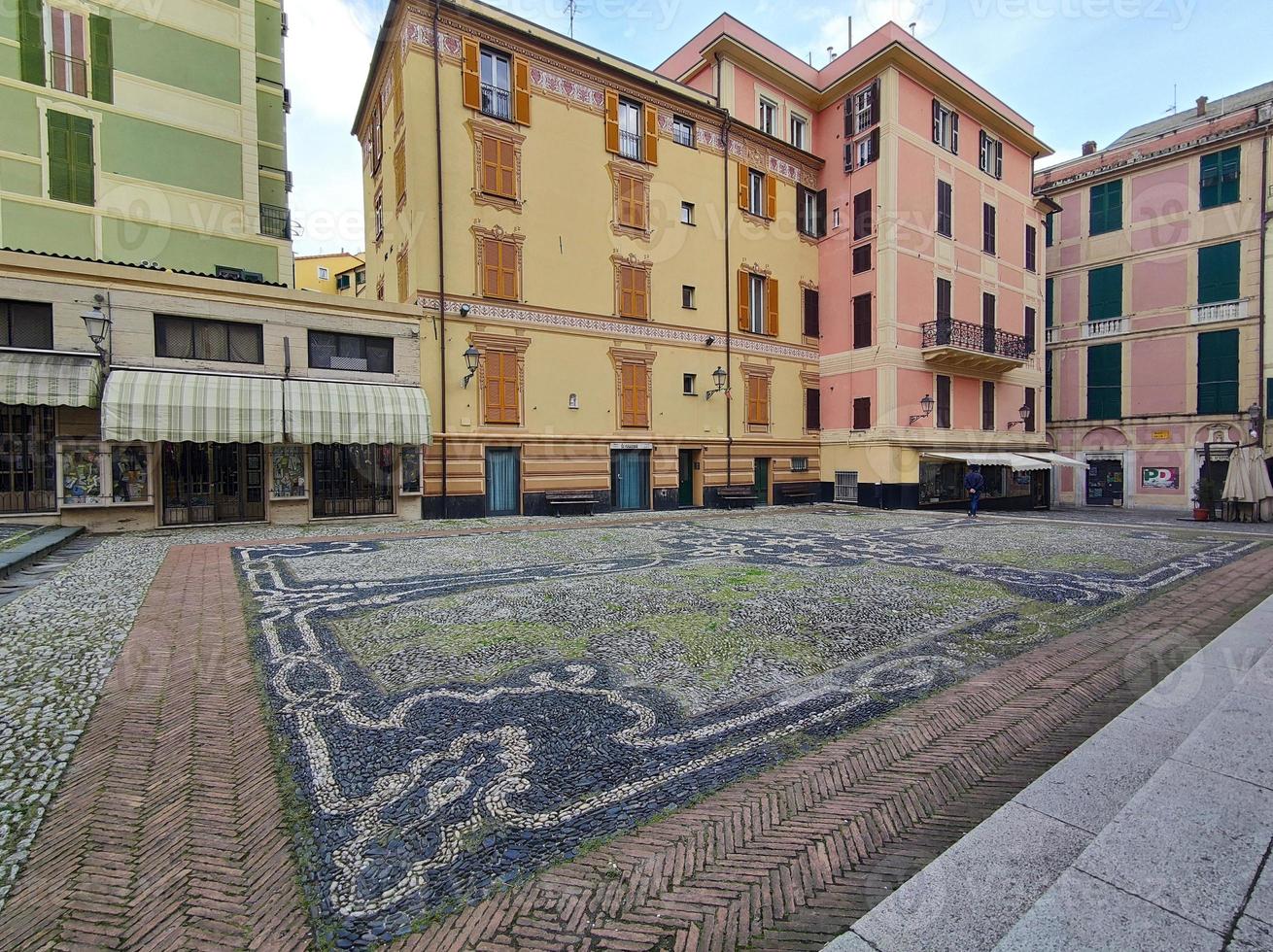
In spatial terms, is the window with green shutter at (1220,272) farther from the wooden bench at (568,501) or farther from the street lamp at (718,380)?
the wooden bench at (568,501)

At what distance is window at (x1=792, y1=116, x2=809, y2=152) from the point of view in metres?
25.1

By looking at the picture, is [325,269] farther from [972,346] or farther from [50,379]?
[972,346]

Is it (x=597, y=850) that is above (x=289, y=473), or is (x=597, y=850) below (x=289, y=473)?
below

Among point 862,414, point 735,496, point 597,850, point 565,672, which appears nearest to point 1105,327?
point 862,414

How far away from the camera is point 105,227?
17.3m

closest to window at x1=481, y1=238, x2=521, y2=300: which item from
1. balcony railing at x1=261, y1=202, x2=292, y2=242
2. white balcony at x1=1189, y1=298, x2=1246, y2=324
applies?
balcony railing at x1=261, y1=202, x2=292, y2=242

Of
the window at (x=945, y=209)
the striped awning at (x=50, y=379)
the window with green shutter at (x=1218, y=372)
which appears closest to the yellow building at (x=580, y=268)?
the window at (x=945, y=209)

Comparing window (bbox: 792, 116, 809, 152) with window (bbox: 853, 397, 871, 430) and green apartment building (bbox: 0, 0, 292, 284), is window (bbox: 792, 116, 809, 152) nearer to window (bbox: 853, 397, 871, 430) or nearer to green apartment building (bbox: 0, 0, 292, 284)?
window (bbox: 853, 397, 871, 430)

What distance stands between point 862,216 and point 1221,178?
15421mm

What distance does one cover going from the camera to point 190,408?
13594mm

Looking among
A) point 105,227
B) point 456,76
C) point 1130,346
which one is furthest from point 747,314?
point 105,227

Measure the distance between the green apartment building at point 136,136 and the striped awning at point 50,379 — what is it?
20.6ft

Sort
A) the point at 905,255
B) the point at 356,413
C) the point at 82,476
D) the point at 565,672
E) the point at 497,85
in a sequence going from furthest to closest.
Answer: the point at 905,255, the point at 497,85, the point at 356,413, the point at 82,476, the point at 565,672

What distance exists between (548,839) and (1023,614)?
6.24m
